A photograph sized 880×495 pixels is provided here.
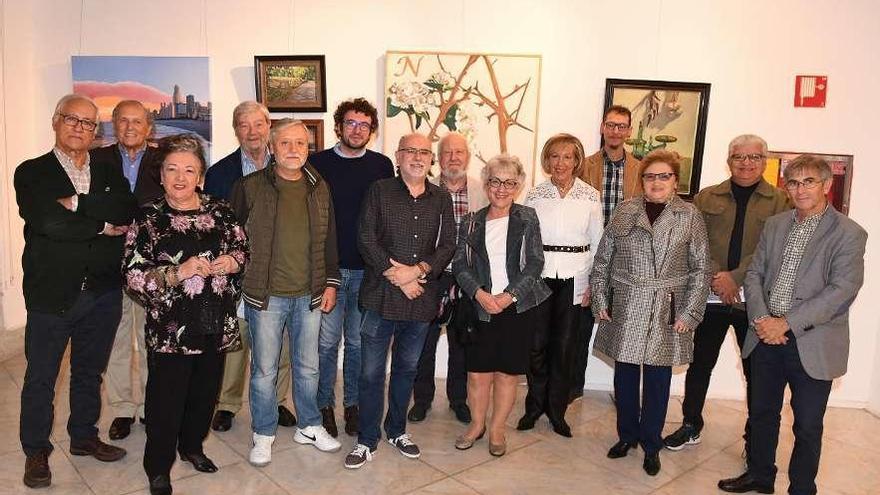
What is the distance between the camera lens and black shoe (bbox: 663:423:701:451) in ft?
10.7

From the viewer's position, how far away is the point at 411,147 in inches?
109

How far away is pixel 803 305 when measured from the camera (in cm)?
246

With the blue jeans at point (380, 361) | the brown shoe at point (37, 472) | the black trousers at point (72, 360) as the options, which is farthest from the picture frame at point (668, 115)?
the brown shoe at point (37, 472)

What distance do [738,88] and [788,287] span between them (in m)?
1.96

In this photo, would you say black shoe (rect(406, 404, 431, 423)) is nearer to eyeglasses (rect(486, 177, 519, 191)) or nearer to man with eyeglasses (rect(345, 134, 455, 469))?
man with eyeglasses (rect(345, 134, 455, 469))

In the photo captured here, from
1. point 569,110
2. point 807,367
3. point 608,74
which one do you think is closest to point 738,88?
point 608,74

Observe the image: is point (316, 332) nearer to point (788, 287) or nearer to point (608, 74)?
point (788, 287)

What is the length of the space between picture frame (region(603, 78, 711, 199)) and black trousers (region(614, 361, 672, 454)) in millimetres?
1664

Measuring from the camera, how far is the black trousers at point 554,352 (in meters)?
3.23

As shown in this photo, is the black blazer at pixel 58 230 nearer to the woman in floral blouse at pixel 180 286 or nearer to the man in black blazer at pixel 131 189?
the woman in floral blouse at pixel 180 286

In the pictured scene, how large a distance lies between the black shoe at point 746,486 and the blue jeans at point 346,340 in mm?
1856

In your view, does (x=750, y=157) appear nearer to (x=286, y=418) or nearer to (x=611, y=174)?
(x=611, y=174)

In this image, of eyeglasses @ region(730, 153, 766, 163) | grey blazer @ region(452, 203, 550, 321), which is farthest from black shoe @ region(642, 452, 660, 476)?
eyeglasses @ region(730, 153, 766, 163)

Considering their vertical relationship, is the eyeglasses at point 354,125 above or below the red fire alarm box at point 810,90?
below
